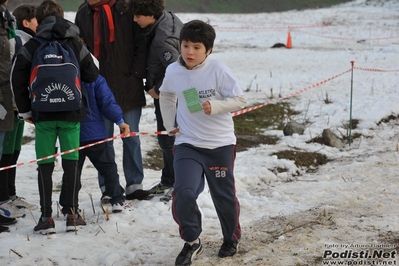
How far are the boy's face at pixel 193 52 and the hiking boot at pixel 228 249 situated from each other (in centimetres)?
136

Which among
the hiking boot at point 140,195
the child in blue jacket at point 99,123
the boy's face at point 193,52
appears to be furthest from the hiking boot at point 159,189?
the boy's face at point 193,52

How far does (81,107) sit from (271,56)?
1572 cm

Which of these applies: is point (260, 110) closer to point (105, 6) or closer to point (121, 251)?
point (105, 6)

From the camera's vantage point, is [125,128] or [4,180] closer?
[125,128]

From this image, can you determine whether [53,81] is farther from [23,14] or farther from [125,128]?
[23,14]

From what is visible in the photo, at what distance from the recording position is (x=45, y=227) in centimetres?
509

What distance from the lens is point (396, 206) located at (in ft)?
19.2

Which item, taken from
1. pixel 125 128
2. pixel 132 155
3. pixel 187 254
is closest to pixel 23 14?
pixel 125 128

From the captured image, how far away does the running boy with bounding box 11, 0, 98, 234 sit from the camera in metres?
4.86

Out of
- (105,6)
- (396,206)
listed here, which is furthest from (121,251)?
(396,206)

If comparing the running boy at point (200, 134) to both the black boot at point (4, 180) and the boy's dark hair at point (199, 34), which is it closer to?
the boy's dark hair at point (199, 34)

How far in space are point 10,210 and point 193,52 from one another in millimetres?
2538

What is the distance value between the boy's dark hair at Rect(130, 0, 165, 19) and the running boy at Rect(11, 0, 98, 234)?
2.29 ft

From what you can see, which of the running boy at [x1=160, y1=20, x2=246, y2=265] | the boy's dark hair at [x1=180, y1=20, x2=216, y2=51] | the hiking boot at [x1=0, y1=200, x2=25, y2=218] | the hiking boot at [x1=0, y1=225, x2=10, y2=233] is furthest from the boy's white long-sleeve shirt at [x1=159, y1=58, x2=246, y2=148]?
the hiking boot at [x1=0, y1=200, x2=25, y2=218]
